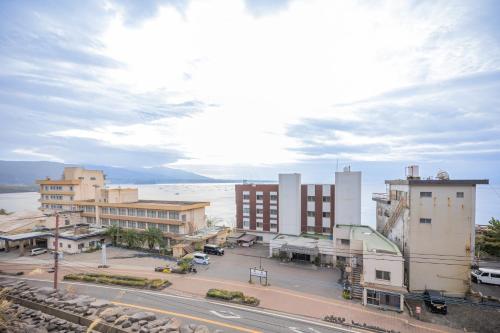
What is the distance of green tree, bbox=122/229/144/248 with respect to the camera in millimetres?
37688

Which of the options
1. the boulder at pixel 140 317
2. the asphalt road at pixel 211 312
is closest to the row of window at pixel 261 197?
the asphalt road at pixel 211 312

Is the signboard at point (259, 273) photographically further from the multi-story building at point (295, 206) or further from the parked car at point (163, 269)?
the multi-story building at point (295, 206)

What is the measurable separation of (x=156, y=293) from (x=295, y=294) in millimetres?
12085

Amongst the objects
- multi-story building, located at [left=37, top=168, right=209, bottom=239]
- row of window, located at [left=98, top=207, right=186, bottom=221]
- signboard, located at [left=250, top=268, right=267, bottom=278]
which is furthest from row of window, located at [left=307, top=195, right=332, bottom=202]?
row of window, located at [left=98, top=207, right=186, bottom=221]

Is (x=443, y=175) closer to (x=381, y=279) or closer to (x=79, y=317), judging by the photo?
(x=381, y=279)

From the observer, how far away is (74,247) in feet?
119

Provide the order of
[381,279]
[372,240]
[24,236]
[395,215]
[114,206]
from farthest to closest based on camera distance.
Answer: [114,206], [24,236], [395,215], [372,240], [381,279]

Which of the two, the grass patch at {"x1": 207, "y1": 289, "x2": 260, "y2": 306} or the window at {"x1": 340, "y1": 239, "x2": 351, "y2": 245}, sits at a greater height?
the window at {"x1": 340, "y1": 239, "x2": 351, "y2": 245}

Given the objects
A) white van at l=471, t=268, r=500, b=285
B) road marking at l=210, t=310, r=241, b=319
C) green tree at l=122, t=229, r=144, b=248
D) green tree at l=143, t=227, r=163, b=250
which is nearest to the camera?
road marking at l=210, t=310, r=241, b=319

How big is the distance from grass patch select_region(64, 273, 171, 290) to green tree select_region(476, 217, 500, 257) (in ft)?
124

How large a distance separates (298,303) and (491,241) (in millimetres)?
→ 28242

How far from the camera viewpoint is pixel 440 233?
2391cm

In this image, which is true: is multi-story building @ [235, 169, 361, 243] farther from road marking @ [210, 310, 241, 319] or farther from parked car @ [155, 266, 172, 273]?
road marking @ [210, 310, 241, 319]

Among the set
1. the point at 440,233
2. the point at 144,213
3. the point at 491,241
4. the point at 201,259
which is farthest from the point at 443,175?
the point at 144,213
